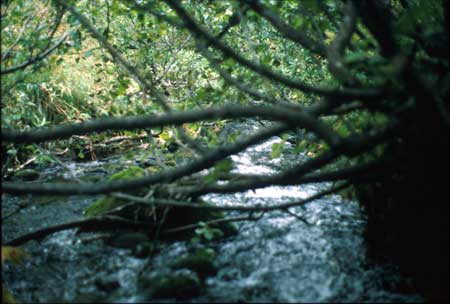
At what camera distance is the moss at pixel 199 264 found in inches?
148

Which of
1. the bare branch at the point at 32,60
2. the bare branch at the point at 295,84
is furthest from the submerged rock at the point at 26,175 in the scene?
the bare branch at the point at 295,84

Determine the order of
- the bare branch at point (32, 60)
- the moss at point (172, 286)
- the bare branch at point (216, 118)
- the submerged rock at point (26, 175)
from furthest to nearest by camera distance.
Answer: the submerged rock at point (26, 175) → the bare branch at point (32, 60) → the moss at point (172, 286) → the bare branch at point (216, 118)

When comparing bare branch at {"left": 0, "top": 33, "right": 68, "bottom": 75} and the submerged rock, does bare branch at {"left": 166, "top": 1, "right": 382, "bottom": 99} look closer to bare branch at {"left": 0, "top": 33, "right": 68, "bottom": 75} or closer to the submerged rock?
bare branch at {"left": 0, "top": 33, "right": 68, "bottom": 75}

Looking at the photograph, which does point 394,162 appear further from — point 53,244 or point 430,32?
point 53,244

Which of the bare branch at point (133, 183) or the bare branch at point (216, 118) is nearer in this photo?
the bare branch at point (216, 118)

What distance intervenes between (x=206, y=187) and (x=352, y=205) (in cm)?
243

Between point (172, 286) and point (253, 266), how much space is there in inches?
32.1

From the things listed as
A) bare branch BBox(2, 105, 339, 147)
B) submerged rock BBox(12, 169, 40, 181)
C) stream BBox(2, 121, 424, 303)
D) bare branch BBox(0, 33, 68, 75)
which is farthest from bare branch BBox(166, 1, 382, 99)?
submerged rock BBox(12, 169, 40, 181)

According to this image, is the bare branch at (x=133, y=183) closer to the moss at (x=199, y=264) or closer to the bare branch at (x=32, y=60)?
the moss at (x=199, y=264)

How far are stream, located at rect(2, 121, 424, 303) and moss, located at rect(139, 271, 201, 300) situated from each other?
0.18 feet

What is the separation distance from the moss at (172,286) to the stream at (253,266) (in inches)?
2.1

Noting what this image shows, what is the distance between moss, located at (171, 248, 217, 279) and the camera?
376 cm

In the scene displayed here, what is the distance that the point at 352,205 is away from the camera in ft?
16.8

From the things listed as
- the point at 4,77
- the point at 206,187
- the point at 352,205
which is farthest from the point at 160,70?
the point at 206,187
